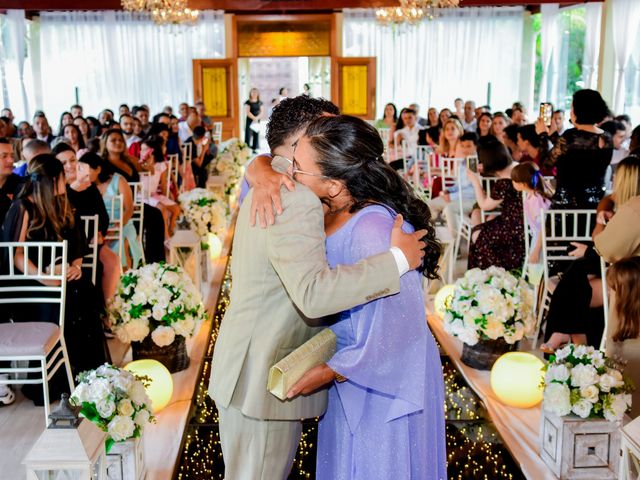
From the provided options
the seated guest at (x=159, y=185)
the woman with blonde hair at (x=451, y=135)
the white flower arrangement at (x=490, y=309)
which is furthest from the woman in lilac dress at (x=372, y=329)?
the woman with blonde hair at (x=451, y=135)

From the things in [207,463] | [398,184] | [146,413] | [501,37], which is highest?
[501,37]

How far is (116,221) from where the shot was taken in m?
5.47

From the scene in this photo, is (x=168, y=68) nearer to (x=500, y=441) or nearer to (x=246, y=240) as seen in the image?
(x=500, y=441)

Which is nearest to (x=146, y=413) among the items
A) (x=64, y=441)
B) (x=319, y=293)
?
(x=64, y=441)

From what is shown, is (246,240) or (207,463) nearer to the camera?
(246,240)

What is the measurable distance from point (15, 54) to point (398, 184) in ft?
52.5

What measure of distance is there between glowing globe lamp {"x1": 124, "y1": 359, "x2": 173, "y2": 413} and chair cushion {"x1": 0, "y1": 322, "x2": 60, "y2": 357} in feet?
1.27

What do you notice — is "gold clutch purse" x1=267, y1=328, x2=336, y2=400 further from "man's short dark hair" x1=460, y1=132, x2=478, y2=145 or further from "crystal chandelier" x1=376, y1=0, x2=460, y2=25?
"crystal chandelier" x1=376, y1=0, x2=460, y2=25

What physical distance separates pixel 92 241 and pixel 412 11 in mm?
8201

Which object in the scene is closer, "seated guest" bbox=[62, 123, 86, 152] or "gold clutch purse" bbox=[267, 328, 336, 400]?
"gold clutch purse" bbox=[267, 328, 336, 400]

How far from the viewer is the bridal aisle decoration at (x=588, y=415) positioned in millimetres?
3102

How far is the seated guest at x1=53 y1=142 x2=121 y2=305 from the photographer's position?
16.4ft

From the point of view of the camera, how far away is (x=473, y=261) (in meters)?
6.00

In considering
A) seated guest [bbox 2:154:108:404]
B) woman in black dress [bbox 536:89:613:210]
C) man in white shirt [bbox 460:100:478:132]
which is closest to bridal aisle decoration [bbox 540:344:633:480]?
woman in black dress [bbox 536:89:613:210]
